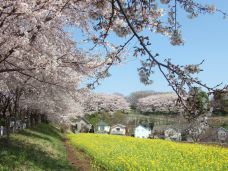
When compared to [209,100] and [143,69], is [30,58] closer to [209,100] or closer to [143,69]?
[143,69]

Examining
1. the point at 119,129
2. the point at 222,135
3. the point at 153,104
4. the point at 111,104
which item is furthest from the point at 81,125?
the point at 222,135

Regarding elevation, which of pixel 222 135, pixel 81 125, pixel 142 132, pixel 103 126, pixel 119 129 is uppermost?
pixel 103 126

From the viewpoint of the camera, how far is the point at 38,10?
10414mm

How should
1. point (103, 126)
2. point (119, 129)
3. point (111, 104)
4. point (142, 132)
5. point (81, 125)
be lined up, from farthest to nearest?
point (111, 104) → point (103, 126) → point (119, 129) → point (81, 125) → point (142, 132)

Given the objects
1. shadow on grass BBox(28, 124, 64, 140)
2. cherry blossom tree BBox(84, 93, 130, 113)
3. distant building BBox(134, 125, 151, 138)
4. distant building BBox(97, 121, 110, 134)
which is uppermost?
cherry blossom tree BBox(84, 93, 130, 113)

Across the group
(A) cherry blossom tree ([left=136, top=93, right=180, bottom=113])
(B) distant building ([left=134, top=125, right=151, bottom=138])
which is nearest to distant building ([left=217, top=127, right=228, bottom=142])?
(B) distant building ([left=134, top=125, right=151, bottom=138])

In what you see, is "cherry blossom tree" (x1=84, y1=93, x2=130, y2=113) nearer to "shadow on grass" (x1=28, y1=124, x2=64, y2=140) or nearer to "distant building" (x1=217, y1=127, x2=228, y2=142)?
"distant building" (x1=217, y1=127, x2=228, y2=142)

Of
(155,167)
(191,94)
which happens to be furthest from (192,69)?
(155,167)

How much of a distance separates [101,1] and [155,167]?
11416 mm

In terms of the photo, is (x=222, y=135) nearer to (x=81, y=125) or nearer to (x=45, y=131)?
(x=45, y=131)

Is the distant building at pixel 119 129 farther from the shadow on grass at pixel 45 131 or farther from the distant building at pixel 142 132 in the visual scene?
the shadow on grass at pixel 45 131

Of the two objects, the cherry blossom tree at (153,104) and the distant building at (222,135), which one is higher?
the cherry blossom tree at (153,104)

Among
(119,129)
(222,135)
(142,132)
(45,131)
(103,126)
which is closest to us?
(45,131)

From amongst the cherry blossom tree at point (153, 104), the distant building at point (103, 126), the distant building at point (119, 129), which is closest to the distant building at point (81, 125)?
the distant building at point (103, 126)
